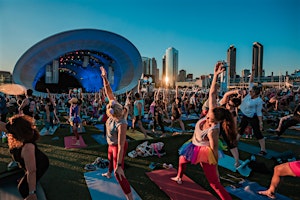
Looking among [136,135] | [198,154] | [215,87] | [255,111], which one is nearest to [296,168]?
[198,154]

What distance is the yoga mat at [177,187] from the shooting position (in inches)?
122

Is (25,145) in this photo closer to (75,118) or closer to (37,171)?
(37,171)

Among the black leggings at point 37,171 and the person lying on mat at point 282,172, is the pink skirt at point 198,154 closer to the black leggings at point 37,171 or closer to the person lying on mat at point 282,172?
the person lying on mat at point 282,172

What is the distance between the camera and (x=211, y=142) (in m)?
2.56

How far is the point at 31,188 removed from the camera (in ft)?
7.11

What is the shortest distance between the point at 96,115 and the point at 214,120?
10789 mm

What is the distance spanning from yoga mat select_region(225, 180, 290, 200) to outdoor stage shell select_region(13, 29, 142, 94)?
2892cm

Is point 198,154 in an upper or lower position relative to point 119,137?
lower

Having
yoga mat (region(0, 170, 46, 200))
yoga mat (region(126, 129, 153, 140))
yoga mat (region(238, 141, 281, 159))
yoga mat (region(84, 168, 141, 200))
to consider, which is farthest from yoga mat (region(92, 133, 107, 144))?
yoga mat (region(238, 141, 281, 159))

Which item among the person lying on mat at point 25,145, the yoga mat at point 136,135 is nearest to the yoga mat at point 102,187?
the person lying on mat at point 25,145

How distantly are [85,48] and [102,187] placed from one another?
32204 mm

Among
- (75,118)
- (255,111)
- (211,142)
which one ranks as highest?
(255,111)

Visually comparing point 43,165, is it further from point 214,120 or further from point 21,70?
point 21,70

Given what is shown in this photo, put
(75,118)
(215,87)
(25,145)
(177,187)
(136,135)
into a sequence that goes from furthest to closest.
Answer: (136,135) → (75,118) → (177,187) → (215,87) → (25,145)
